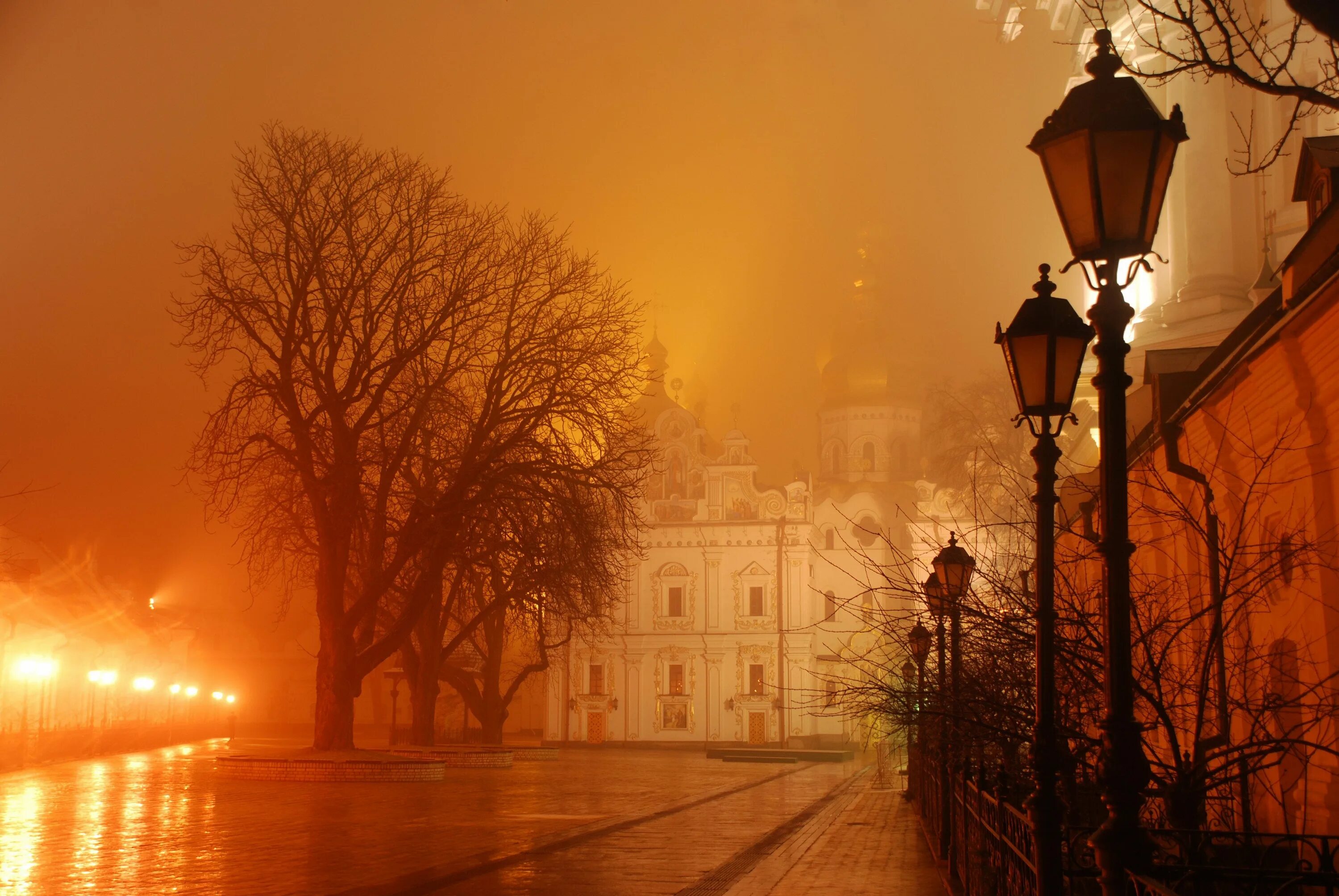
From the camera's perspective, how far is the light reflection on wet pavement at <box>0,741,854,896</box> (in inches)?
432

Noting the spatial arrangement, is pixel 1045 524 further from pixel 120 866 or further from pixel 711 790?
pixel 711 790

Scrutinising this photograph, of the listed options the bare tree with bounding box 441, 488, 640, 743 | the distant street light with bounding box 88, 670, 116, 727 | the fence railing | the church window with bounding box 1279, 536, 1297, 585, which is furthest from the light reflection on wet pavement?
the distant street light with bounding box 88, 670, 116, 727

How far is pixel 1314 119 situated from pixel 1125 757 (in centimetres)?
2346

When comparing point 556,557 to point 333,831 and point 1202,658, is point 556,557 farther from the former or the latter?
point 1202,658

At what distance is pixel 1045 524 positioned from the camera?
6.38m

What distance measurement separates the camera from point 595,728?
59.1 m

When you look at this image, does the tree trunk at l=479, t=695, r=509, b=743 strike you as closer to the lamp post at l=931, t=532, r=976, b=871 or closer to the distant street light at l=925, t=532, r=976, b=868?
the distant street light at l=925, t=532, r=976, b=868

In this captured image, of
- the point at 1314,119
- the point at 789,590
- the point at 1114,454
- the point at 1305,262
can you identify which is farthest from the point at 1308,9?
the point at 789,590

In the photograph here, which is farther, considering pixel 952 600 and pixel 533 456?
pixel 533 456

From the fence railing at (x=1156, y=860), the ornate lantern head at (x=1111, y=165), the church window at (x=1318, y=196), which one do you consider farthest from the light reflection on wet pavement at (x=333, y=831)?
the church window at (x=1318, y=196)

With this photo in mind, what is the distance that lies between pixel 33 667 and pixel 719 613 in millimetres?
32753

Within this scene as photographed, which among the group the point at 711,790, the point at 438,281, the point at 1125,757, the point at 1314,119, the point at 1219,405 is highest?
the point at 1314,119

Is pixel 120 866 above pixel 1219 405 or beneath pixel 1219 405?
beneath

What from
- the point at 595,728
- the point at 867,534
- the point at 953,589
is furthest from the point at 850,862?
the point at 867,534
